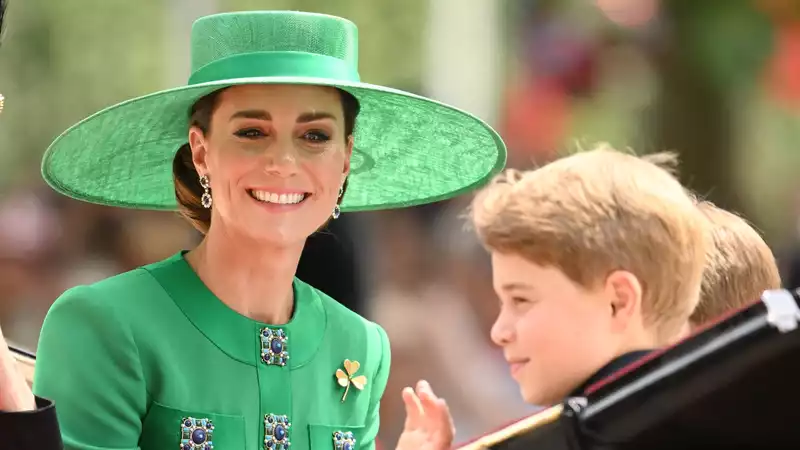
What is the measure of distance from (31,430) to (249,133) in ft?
1.26

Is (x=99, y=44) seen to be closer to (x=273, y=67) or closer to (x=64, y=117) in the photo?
(x=64, y=117)

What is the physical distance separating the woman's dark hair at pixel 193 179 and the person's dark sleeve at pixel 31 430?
0.38 meters

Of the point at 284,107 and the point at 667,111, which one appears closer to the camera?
the point at 284,107

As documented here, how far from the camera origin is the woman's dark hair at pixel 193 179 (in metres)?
1.31

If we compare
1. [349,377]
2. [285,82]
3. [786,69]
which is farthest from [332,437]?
[786,69]

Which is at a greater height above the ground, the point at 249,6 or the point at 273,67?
the point at 249,6

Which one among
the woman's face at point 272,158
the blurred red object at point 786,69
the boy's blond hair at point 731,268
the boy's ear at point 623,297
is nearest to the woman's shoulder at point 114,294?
the woman's face at point 272,158

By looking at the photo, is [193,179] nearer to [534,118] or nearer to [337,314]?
[337,314]

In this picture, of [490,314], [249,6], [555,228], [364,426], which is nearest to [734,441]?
[555,228]

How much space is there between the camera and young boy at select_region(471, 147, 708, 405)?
113 cm

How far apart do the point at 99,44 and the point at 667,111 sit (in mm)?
767

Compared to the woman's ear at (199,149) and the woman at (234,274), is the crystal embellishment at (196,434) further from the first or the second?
the woman's ear at (199,149)

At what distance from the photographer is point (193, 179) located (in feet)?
4.46

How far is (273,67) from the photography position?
4.04 feet
